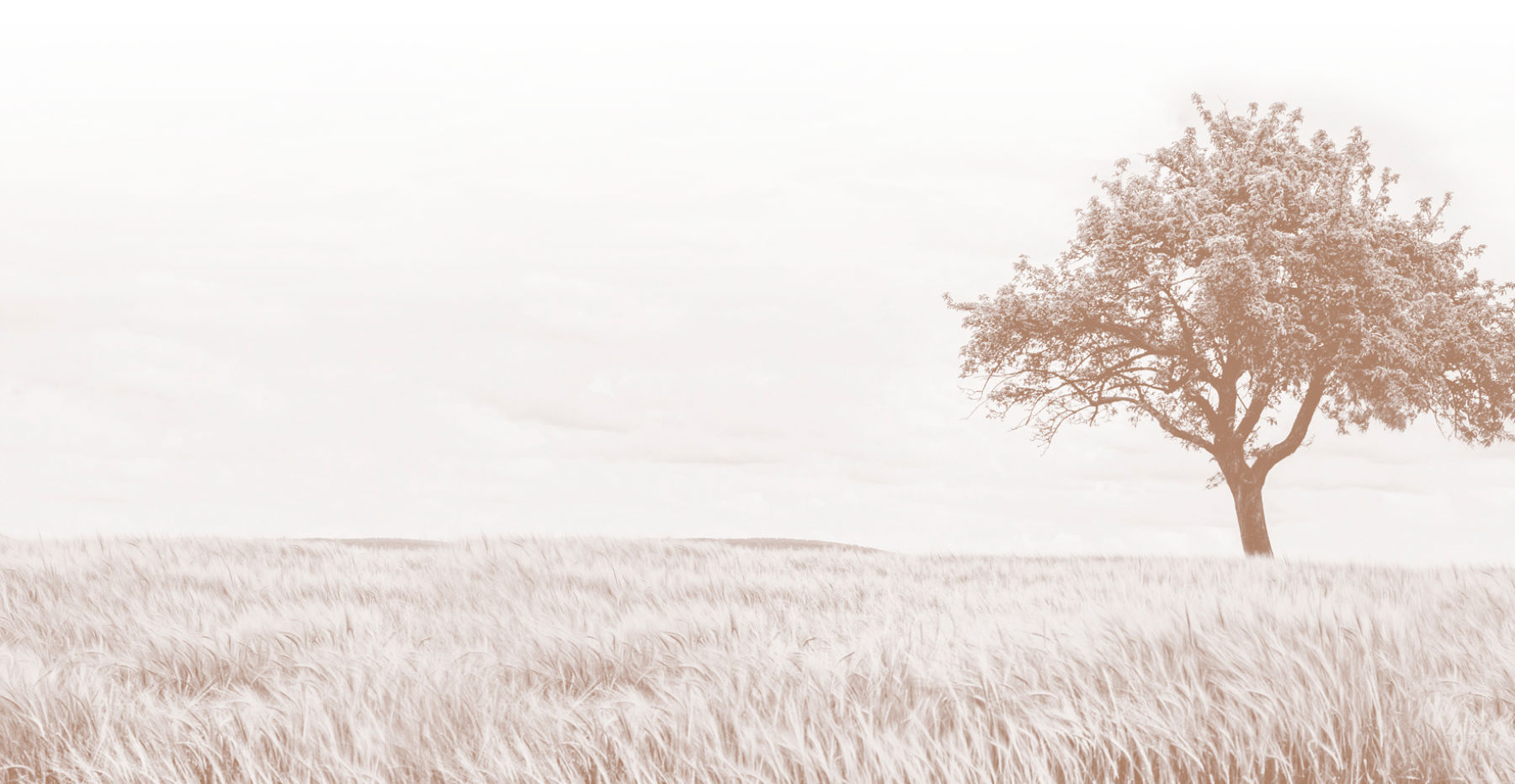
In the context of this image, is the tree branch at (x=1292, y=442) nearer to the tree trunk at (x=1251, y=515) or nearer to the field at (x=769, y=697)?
the tree trunk at (x=1251, y=515)

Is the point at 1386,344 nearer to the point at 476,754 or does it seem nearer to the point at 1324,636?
the point at 1324,636

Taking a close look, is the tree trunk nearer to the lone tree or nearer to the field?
the lone tree

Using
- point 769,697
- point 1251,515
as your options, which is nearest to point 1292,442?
point 1251,515

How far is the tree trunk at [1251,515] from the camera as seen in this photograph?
2166cm

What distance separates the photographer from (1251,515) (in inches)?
854

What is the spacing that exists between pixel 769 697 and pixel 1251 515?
809 inches

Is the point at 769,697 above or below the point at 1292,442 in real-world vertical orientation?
below

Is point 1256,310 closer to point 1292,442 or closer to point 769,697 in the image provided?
point 1292,442

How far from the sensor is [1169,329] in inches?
869

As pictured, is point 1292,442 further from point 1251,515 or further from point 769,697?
point 769,697

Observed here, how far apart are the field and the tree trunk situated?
48.7 feet

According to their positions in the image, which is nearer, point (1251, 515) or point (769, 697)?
point (769, 697)

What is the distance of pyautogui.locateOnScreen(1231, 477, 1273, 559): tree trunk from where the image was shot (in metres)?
21.7

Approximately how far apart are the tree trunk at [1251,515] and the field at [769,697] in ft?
48.7
